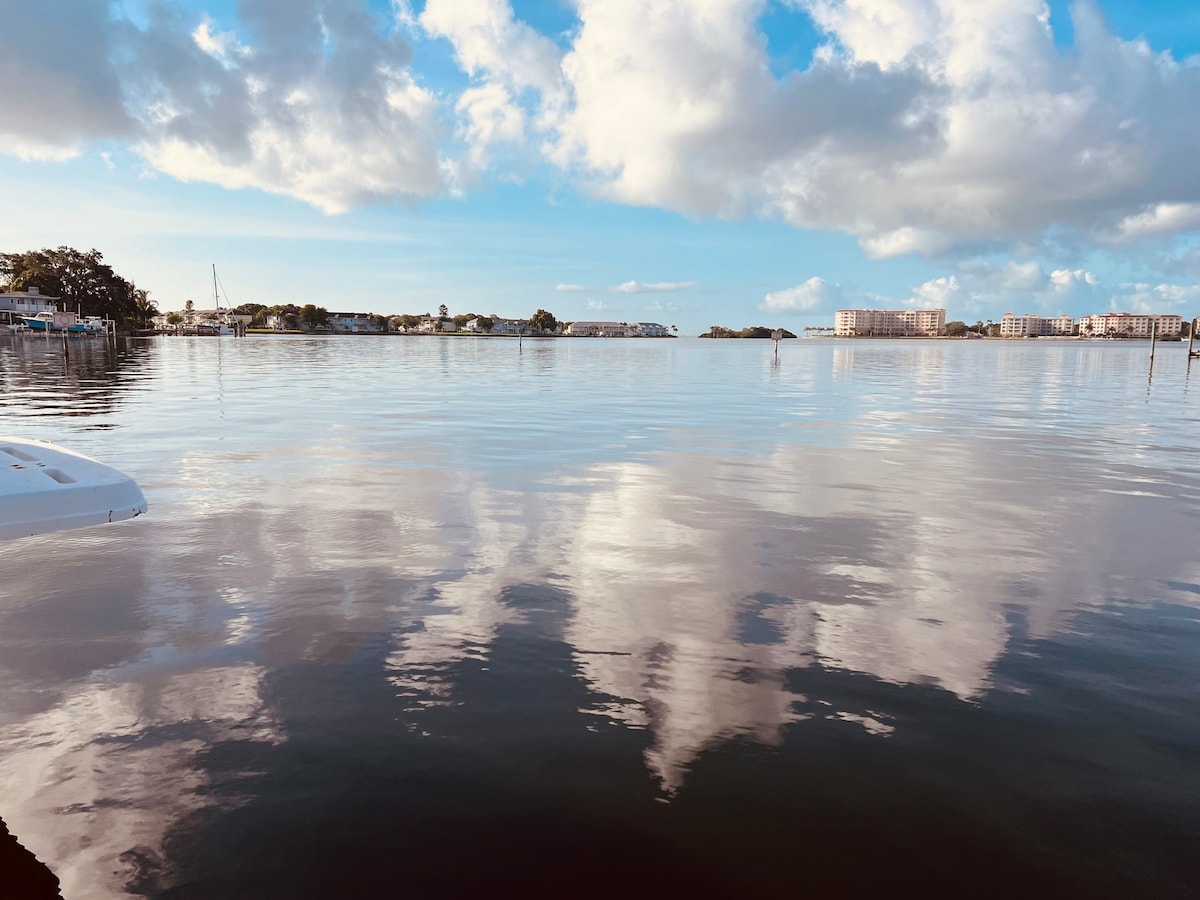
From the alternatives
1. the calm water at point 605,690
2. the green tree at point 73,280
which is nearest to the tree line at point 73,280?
the green tree at point 73,280

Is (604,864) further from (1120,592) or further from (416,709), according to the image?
(1120,592)

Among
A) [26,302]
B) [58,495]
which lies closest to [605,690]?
[58,495]

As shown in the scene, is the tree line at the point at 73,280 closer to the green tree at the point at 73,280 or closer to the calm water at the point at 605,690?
the green tree at the point at 73,280

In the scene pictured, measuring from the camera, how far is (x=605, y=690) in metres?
6.19

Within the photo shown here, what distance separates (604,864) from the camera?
4234 mm

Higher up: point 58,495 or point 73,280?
point 73,280

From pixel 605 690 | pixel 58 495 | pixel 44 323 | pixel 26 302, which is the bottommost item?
pixel 605 690

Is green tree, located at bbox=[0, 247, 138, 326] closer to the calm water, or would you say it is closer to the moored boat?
the moored boat

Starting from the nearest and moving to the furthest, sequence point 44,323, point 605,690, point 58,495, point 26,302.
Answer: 1. point 605,690
2. point 58,495
3. point 44,323
4. point 26,302

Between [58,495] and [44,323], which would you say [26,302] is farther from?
[58,495]

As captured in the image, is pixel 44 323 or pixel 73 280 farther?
pixel 73 280

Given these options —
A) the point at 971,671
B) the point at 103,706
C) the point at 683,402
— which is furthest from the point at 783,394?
the point at 103,706

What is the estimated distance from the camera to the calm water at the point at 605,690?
434cm

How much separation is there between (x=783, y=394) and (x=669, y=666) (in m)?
34.9
